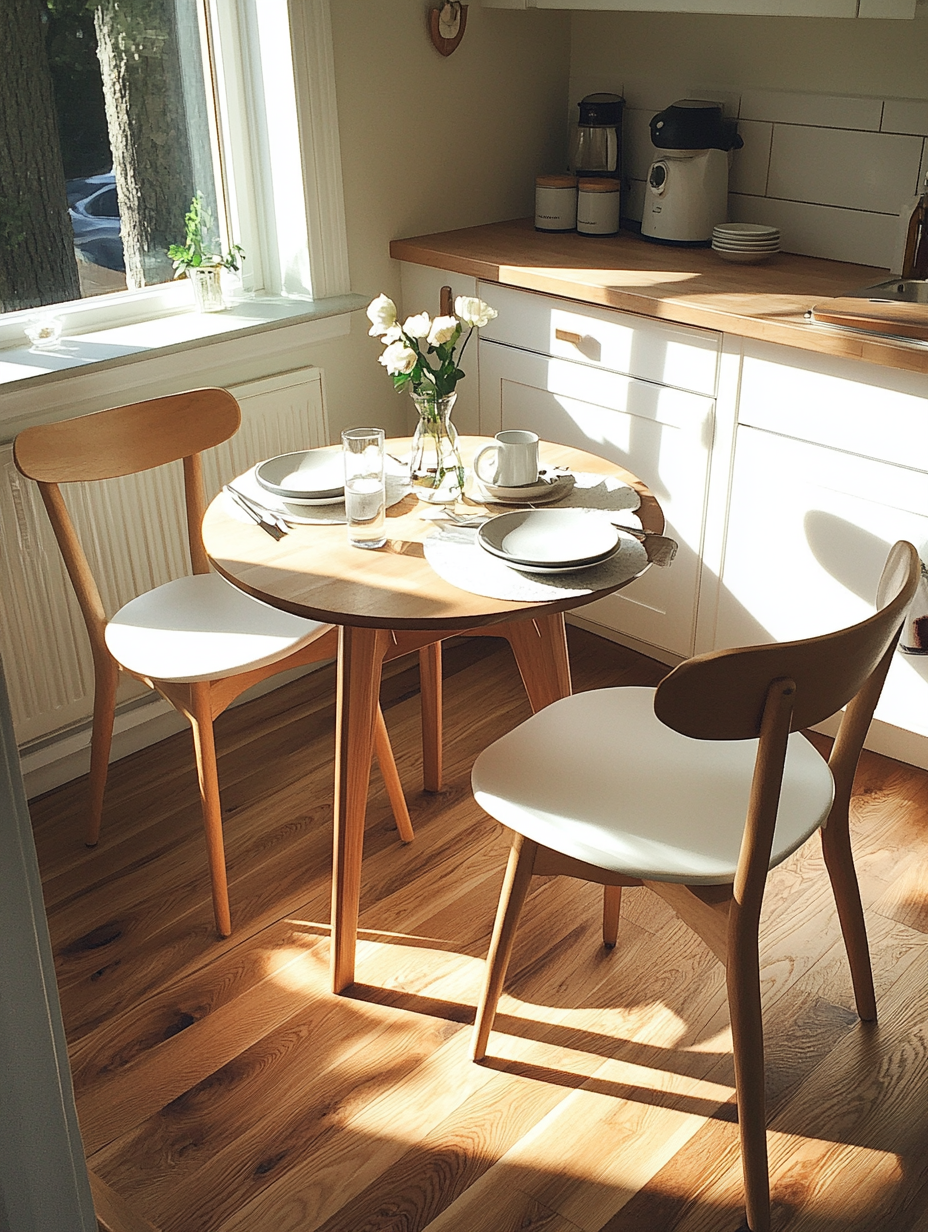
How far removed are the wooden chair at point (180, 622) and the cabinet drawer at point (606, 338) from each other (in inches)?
30.8

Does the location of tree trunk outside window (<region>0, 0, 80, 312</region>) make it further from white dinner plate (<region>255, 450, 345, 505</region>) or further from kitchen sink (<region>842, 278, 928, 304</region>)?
kitchen sink (<region>842, 278, 928, 304</region>)

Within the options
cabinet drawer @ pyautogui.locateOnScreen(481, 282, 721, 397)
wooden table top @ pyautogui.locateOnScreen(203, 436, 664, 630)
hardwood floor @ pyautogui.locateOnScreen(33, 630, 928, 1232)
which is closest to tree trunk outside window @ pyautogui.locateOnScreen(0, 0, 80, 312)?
wooden table top @ pyautogui.locateOnScreen(203, 436, 664, 630)

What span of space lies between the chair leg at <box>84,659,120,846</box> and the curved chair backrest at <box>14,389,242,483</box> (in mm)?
362

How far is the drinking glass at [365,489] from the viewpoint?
1.79 m

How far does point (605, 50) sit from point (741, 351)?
1.17m

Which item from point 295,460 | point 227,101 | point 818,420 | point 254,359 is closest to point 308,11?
point 227,101

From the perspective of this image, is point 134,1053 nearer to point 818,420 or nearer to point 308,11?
point 818,420

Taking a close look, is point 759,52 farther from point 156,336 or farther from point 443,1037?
point 443,1037

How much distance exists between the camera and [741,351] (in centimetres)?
239

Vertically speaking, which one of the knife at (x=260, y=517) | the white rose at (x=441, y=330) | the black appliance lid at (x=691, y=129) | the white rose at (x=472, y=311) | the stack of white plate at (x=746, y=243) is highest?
the black appliance lid at (x=691, y=129)

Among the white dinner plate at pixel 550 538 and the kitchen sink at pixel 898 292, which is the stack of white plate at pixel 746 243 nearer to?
the kitchen sink at pixel 898 292

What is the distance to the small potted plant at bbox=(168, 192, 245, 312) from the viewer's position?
→ 8.57 feet

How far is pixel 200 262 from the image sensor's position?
2617 mm

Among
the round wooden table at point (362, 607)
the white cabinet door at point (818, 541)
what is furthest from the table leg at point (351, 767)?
the white cabinet door at point (818, 541)
